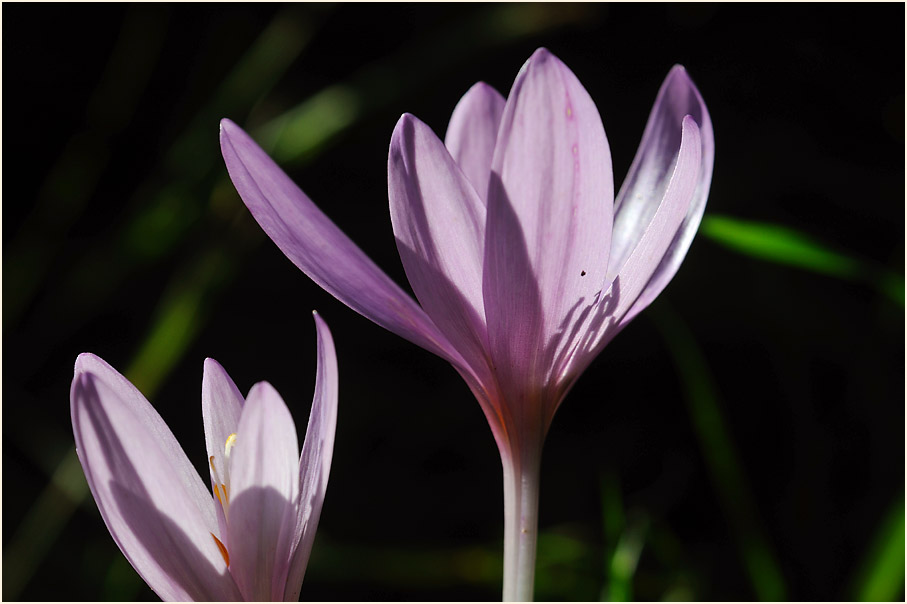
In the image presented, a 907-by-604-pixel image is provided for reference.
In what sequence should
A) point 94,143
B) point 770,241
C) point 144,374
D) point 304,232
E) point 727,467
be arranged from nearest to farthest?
point 304,232 < point 770,241 < point 727,467 < point 144,374 < point 94,143

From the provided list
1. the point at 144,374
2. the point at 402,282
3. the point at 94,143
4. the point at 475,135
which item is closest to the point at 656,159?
the point at 475,135

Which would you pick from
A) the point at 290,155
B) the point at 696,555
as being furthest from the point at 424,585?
the point at 290,155

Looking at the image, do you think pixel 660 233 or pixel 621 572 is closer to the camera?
pixel 660 233

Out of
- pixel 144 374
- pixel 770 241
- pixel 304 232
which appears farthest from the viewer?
pixel 144 374

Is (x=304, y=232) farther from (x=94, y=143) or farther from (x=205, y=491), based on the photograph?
(x=94, y=143)


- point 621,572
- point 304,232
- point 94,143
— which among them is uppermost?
point 94,143

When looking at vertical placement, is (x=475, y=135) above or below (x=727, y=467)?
above
